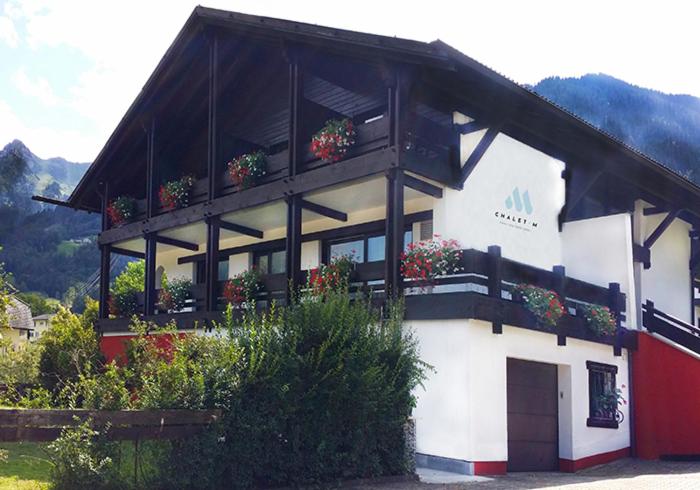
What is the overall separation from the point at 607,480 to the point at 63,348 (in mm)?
13742

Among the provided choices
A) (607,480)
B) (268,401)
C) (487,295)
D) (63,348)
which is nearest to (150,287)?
(63,348)

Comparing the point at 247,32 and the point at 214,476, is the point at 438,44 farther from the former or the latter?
the point at 214,476

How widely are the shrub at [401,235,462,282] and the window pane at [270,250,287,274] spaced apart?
688 centimetres

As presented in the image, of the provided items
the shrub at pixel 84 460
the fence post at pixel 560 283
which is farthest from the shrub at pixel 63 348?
the fence post at pixel 560 283

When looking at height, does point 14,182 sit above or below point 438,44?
above

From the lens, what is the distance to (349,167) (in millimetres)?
13852

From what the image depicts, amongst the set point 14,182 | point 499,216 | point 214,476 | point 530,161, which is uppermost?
point 14,182

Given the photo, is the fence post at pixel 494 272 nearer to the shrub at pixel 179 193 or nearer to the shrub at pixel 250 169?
the shrub at pixel 250 169

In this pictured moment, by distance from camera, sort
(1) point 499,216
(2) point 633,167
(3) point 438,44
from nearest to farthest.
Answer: (3) point 438,44 → (1) point 499,216 → (2) point 633,167

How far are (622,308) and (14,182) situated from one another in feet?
464

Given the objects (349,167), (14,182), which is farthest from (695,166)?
(14,182)

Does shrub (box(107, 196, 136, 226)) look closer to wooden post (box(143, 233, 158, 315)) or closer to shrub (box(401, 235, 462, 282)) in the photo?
wooden post (box(143, 233, 158, 315))

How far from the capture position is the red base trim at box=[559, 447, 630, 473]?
14.1 m

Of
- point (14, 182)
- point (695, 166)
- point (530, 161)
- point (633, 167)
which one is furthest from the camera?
point (14, 182)
